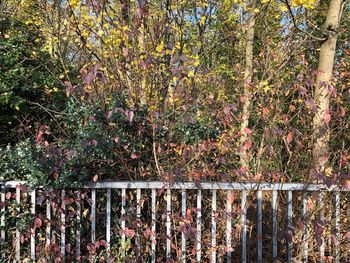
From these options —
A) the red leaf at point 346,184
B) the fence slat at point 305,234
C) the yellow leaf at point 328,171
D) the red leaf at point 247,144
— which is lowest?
the fence slat at point 305,234

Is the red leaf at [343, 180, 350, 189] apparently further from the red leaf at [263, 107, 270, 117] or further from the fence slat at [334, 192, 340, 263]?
the red leaf at [263, 107, 270, 117]

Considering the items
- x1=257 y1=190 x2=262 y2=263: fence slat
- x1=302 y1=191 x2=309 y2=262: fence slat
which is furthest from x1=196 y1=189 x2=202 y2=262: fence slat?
x1=302 y1=191 x2=309 y2=262: fence slat

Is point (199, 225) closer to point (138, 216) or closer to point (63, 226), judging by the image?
point (138, 216)

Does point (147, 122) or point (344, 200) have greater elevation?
point (147, 122)

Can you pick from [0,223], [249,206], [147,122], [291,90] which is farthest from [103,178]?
[291,90]

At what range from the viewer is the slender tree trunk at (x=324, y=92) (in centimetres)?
387

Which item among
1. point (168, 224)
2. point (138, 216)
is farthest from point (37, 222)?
point (168, 224)

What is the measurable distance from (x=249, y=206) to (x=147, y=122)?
139 centimetres

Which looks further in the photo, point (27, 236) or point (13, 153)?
point (13, 153)

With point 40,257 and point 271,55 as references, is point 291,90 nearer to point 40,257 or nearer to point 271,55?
point 271,55

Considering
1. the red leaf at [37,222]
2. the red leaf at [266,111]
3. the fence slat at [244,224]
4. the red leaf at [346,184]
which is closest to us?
the red leaf at [346,184]

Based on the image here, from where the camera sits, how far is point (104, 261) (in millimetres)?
3773

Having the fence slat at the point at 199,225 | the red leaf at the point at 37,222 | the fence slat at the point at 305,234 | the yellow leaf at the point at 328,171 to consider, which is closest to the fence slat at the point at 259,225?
the fence slat at the point at 305,234

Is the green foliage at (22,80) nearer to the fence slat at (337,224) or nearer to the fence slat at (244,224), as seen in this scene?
the fence slat at (244,224)
